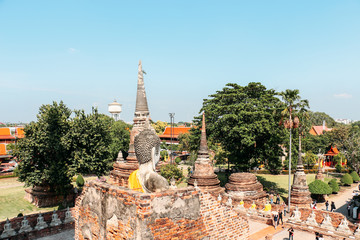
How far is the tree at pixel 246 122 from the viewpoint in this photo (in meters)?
27.9

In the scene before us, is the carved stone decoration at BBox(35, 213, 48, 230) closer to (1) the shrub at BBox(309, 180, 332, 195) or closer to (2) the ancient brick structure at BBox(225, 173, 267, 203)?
(2) the ancient brick structure at BBox(225, 173, 267, 203)

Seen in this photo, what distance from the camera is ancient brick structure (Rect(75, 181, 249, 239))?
5.46m

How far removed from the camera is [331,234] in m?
14.8

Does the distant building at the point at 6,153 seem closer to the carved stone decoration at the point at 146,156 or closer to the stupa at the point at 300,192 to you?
the stupa at the point at 300,192

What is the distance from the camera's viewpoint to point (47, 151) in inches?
940

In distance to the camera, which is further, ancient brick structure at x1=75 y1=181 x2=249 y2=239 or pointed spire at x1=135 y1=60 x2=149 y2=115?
pointed spire at x1=135 y1=60 x2=149 y2=115

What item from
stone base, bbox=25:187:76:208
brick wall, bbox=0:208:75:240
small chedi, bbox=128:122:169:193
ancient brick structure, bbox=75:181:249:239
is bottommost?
stone base, bbox=25:187:76:208

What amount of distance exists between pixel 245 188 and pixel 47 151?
61.4 ft

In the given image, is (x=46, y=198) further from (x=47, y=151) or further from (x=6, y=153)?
(x=6, y=153)

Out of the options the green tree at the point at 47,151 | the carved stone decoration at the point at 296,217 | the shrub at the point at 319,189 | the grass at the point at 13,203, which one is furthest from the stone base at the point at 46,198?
the shrub at the point at 319,189

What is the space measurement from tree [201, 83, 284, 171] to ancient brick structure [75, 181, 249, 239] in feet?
68.8

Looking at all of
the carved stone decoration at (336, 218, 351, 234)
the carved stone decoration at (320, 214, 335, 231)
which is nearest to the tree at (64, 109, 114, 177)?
the carved stone decoration at (320, 214, 335, 231)

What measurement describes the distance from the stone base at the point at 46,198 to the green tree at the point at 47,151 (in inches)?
60.4

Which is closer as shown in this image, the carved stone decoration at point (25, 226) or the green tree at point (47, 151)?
the carved stone decoration at point (25, 226)
